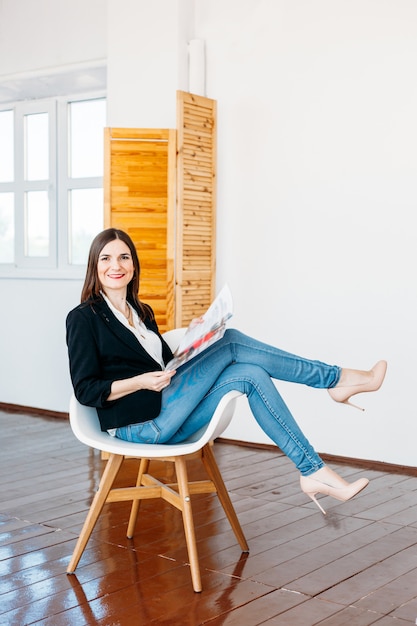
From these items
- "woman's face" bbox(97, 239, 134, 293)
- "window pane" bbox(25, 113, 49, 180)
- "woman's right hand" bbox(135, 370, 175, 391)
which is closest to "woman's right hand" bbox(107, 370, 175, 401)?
"woman's right hand" bbox(135, 370, 175, 391)

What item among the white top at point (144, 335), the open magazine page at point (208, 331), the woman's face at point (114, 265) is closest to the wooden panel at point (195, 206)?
the white top at point (144, 335)

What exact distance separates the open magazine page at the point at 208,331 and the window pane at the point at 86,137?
3.21 m

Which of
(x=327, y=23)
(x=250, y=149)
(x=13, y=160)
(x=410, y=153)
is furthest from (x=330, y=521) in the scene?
(x=13, y=160)

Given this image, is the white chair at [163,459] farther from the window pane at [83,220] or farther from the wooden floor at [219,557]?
the window pane at [83,220]

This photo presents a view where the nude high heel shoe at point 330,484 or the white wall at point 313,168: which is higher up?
the white wall at point 313,168

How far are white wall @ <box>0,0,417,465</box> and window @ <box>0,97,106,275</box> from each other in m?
0.86

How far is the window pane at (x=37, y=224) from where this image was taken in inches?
231

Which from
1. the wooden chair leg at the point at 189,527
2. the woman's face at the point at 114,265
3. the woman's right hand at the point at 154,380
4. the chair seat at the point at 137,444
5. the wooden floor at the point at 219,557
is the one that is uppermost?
the woman's face at the point at 114,265

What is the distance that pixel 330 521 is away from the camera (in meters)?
3.24

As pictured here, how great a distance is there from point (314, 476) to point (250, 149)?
2515 mm

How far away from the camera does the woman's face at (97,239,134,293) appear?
2795 mm

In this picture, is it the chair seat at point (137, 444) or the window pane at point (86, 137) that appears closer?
the chair seat at point (137, 444)

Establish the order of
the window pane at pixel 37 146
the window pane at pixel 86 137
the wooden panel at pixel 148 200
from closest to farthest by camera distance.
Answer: the wooden panel at pixel 148 200 < the window pane at pixel 86 137 < the window pane at pixel 37 146

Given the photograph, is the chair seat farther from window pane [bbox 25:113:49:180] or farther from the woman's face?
window pane [bbox 25:113:49:180]
